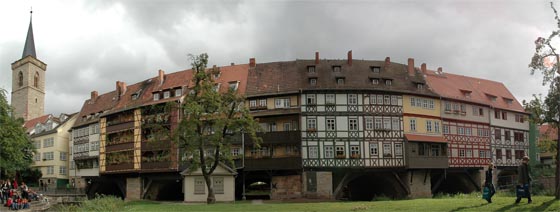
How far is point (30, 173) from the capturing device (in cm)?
6975

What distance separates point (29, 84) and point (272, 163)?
67732mm

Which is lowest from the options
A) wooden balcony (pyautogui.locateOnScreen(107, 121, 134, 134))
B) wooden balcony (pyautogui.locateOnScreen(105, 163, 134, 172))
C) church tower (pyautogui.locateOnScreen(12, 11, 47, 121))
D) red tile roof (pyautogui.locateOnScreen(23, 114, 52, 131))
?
wooden balcony (pyautogui.locateOnScreen(105, 163, 134, 172))

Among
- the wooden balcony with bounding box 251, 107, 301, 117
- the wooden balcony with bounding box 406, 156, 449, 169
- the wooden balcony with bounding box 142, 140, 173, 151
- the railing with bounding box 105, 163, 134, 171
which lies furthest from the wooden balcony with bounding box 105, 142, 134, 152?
the wooden balcony with bounding box 406, 156, 449, 169

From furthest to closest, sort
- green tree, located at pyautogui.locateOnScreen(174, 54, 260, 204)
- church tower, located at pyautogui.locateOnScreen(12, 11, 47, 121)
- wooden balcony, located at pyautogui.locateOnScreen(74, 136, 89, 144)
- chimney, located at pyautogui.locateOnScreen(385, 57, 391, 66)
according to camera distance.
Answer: church tower, located at pyautogui.locateOnScreen(12, 11, 47, 121) → wooden balcony, located at pyautogui.locateOnScreen(74, 136, 89, 144) → chimney, located at pyautogui.locateOnScreen(385, 57, 391, 66) → green tree, located at pyautogui.locateOnScreen(174, 54, 260, 204)

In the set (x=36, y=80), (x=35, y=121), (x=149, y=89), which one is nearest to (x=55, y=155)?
(x=35, y=121)

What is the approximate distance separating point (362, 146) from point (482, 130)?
50.2 feet

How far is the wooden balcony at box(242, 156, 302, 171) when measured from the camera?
43.3 meters

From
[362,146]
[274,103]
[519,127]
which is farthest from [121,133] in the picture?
[519,127]

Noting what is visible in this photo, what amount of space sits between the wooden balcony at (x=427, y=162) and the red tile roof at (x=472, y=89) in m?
6.47

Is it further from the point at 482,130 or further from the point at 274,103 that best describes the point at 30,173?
the point at 482,130

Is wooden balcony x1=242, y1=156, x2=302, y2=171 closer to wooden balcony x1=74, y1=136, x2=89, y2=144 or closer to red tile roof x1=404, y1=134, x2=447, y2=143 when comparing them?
red tile roof x1=404, y1=134, x2=447, y2=143

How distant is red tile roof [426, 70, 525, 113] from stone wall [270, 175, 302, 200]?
16.1m

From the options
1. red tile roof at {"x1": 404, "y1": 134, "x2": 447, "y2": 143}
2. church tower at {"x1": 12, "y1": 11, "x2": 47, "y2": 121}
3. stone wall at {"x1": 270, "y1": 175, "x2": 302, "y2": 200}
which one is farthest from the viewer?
church tower at {"x1": 12, "y1": 11, "x2": 47, "y2": 121}

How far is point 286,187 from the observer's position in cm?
4366
